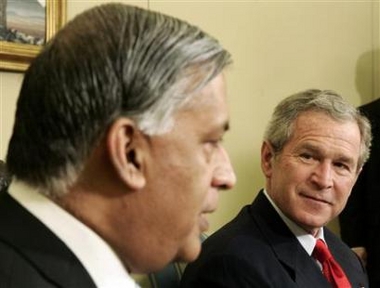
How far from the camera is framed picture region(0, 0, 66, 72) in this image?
5.58 ft

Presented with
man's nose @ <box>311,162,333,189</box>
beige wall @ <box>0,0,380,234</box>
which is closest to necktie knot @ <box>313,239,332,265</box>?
man's nose @ <box>311,162,333,189</box>

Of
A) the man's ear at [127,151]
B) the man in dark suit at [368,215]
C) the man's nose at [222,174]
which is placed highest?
the man's ear at [127,151]

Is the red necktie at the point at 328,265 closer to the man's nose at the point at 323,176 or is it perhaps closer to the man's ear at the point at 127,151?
the man's nose at the point at 323,176

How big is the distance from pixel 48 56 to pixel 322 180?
108cm

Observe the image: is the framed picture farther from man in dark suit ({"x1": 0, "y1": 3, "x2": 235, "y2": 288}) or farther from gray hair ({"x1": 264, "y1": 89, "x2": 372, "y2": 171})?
man in dark suit ({"x1": 0, "y1": 3, "x2": 235, "y2": 288})

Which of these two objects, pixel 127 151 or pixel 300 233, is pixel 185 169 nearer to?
pixel 127 151

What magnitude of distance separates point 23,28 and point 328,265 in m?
1.12

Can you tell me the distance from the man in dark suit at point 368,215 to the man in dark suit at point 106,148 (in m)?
1.72

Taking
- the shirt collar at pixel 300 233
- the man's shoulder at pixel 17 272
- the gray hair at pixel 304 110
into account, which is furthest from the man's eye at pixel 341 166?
the man's shoulder at pixel 17 272

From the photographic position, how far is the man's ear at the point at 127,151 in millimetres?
724

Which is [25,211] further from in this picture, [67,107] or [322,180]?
[322,180]

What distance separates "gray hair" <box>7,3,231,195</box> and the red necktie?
3.35ft

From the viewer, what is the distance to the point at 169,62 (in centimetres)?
74

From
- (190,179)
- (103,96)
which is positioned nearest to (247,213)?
(190,179)
